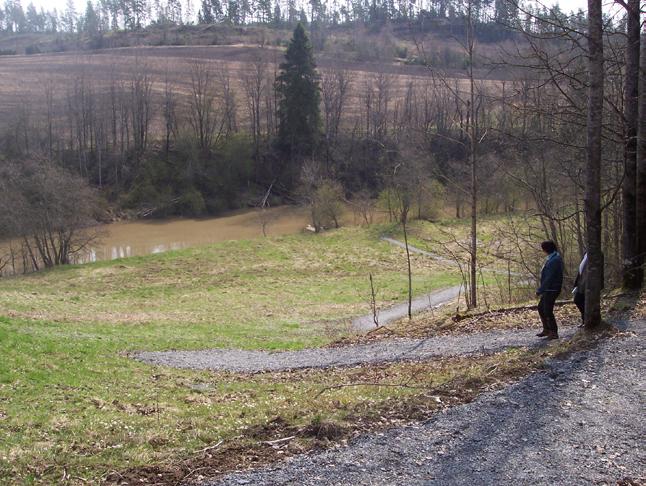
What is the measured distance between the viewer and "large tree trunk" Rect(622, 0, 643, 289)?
1309 centimetres

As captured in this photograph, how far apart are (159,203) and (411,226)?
32.5 metres

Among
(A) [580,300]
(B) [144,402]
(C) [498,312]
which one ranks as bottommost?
(C) [498,312]

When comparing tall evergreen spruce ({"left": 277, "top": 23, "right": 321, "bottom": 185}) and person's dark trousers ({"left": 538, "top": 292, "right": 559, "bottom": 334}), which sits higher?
tall evergreen spruce ({"left": 277, "top": 23, "right": 321, "bottom": 185})

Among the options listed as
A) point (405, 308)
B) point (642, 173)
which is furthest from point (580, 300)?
point (405, 308)

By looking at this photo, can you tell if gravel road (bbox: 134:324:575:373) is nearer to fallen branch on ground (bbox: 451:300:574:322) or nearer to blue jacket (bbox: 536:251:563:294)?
blue jacket (bbox: 536:251:563:294)

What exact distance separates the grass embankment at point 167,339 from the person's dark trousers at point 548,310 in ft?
11.8

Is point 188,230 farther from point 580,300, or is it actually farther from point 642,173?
point 580,300

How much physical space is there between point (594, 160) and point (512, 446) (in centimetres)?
562

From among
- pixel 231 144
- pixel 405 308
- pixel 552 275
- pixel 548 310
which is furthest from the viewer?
pixel 231 144

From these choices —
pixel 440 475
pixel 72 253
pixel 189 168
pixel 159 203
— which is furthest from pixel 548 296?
pixel 189 168

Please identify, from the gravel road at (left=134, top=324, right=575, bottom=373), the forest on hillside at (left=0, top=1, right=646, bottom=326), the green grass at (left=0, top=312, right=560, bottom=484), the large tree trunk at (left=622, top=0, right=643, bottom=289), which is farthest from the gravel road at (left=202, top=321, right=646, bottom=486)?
the forest on hillside at (left=0, top=1, right=646, bottom=326)

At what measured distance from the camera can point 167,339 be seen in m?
20.2

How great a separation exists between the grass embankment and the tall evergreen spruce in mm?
29602

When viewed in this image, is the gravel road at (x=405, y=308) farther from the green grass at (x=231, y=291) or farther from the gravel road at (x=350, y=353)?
the gravel road at (x=350, y=353)
